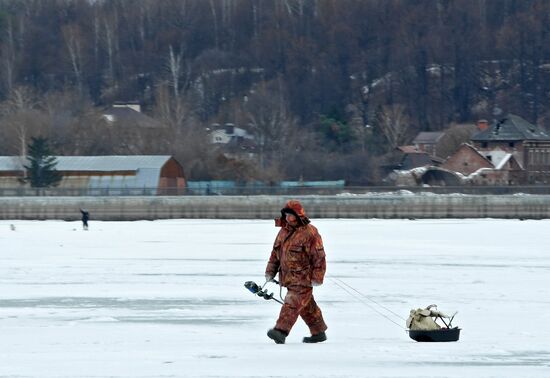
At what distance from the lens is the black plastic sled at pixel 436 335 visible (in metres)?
13.5

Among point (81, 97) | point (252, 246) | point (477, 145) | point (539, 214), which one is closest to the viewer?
point (252, 246)

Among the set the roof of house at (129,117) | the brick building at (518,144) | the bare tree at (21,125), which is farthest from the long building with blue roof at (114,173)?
the brick building at (518,144)

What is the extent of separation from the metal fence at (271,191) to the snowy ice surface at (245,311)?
1194 inches

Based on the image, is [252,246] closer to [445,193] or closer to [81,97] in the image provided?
[445,193]

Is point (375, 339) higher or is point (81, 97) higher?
point (81, 97)

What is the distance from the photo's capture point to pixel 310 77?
4897 inches

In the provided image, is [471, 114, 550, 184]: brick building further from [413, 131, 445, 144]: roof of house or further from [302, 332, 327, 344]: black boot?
[302, 332, 327, 344]: black boot

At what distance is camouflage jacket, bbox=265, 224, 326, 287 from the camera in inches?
515

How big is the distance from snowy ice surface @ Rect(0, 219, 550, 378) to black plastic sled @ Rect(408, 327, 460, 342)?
0.56 feet

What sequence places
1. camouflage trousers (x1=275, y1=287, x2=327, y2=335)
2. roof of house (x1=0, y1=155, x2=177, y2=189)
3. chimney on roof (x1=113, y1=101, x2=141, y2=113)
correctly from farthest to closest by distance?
chimney on roof (x1=113, y1=101, x2=141, y2=113) → roof of house (x1=0, y1=155, x2=177, y2=189) → camouflage trousers (x1=275, y1=287, x2=327, y2=335)

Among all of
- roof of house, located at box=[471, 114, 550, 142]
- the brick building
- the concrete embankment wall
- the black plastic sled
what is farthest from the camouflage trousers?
roof of house, located at box=[471, 114, 550, 142]

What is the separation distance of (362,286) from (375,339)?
707 centimetres

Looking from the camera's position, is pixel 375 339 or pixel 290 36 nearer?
pixel 375 339

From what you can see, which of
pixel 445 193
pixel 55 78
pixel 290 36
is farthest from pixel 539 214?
pixel 55 78
